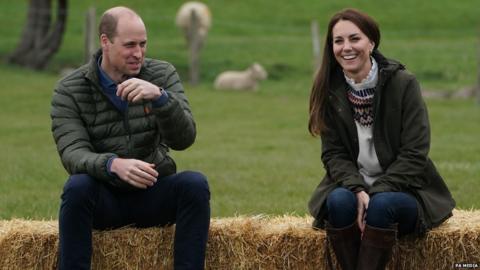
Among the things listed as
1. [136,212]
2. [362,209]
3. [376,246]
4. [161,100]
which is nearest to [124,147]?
[136,212]

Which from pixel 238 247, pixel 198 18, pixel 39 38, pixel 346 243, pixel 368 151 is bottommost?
pixel 39 38

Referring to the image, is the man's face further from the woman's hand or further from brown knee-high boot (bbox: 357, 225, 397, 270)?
brown knee-high boot (bbox: 357, 225, 397, 270)

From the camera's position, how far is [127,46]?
5.57m

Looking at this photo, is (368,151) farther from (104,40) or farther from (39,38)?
(39,38)

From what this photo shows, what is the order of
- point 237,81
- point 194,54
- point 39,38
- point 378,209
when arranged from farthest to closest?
1. point 39,38
2. point 194,54
3. point 237,81
4. point 378,209

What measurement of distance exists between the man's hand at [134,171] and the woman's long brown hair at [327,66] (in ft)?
3.50

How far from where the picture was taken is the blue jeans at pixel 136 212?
17.5 feet

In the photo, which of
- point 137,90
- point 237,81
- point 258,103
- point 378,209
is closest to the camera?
point 137,90

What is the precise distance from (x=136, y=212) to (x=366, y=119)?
143 cm

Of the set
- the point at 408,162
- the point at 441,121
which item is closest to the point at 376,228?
the point at 408,162

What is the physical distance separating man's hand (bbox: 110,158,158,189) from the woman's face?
1299mm

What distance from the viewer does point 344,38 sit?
569cm

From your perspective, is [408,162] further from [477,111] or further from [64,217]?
[477,111]

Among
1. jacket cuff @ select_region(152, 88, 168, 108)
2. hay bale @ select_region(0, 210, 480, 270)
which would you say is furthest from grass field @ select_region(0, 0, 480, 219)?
jacket cuff @ select_region(152, 88, 168, 108)
